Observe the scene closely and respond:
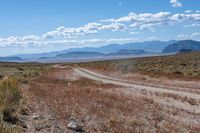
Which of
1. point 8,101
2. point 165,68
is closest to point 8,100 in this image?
point 8,101

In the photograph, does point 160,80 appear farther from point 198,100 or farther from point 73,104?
point 73,104

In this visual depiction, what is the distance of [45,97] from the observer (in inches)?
706

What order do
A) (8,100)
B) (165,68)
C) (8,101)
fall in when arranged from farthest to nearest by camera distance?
(165,68), (8,100), (8,101)

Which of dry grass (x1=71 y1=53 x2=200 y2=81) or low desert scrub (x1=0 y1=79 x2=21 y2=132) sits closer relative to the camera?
low desert scrub (x1=0 y1=79 x2=21 y2=132)

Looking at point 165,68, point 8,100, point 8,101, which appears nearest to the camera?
point 8,101

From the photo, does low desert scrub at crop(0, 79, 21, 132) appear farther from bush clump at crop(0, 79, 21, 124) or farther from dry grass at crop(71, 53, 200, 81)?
dry grass at crop(71, 53, 200, 81)

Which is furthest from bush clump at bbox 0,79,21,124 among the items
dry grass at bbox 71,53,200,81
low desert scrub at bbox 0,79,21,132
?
dry grass at bbox 71,53,200,81

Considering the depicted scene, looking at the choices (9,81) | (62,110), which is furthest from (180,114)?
(9,81)

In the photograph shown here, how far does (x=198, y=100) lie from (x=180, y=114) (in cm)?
583

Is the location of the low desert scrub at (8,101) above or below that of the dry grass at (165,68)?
above

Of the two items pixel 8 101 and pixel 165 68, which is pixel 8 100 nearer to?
pixel 8 101

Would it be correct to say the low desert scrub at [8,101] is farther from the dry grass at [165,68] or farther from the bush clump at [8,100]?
the dry grass at [165,68]

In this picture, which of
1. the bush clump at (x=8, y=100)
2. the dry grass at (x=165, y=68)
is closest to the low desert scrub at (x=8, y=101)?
the bush clump at (x=8, y=100)

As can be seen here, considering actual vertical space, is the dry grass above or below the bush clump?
below
